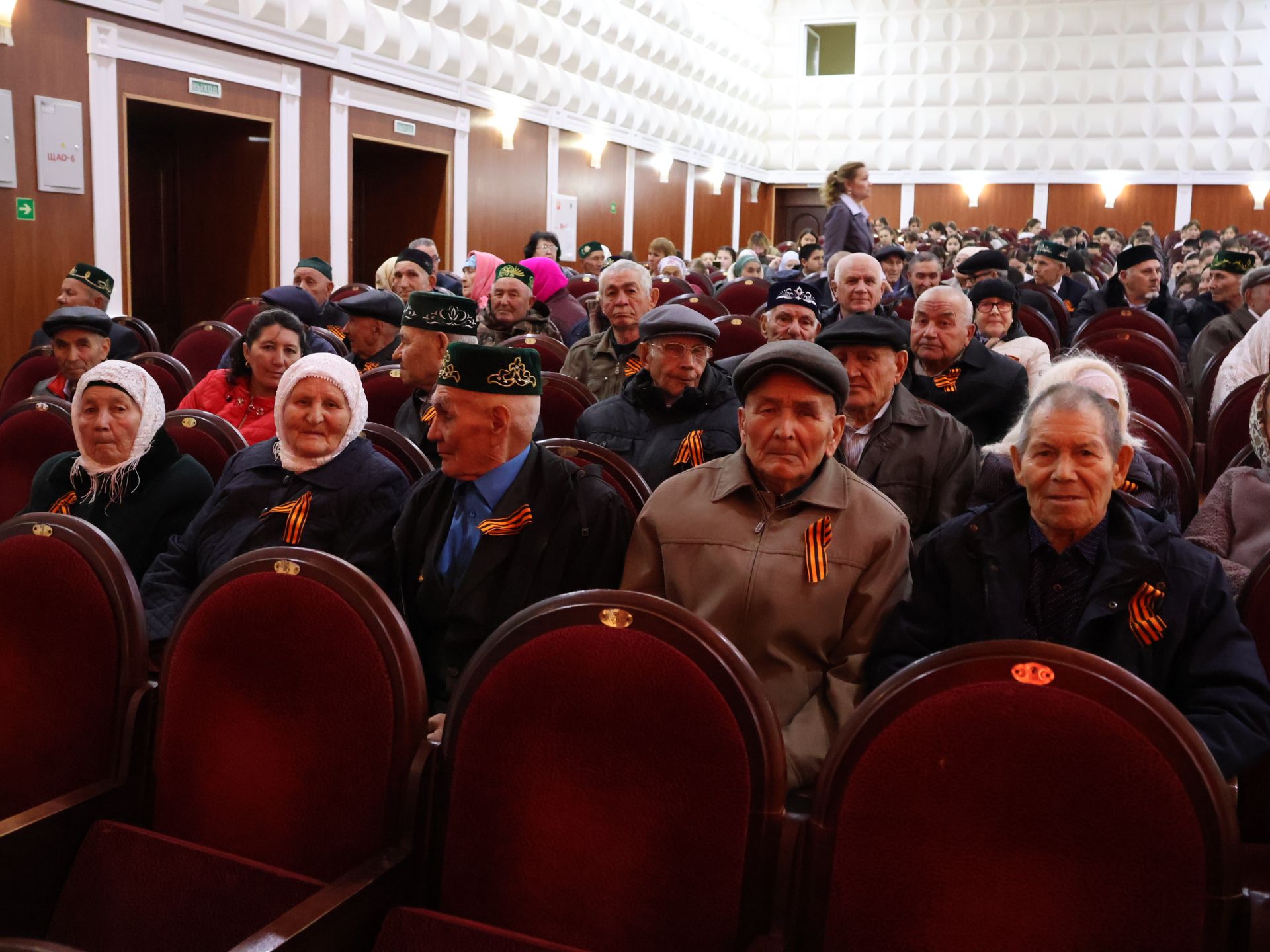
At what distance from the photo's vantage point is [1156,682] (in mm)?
1812

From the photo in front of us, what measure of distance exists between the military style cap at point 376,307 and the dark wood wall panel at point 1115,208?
53.9 feet

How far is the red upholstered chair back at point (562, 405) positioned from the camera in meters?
3.74

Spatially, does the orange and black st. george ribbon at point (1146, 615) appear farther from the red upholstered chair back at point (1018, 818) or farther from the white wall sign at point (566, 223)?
the white wall sign at point (566, 223)

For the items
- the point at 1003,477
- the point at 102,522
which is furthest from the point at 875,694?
the point at 102,522

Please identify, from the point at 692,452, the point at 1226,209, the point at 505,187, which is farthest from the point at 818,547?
the point at 1226,209

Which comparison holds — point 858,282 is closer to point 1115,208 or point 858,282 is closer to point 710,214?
point 710,214

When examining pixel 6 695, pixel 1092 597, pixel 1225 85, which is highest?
pixel 1225 85

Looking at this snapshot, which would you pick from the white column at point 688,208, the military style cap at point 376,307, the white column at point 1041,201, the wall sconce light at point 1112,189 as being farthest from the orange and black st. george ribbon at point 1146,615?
the wall sconce light at point 1112,189

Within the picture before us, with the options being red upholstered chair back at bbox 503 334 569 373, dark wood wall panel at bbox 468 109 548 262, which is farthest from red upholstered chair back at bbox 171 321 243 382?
dark wood wall panel at bbox 468 109 548 262

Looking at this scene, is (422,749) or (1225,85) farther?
(1225,85)

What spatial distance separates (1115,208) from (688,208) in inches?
289

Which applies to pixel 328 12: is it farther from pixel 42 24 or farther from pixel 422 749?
pixel 422 749

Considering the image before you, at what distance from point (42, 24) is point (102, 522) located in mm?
5536

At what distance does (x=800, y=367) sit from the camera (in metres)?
2.17
